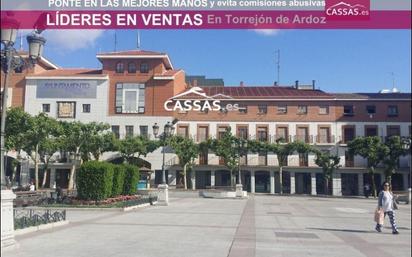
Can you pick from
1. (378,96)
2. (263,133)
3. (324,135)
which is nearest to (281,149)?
(263,133)

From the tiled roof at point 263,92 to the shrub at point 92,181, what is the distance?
75.2 ft

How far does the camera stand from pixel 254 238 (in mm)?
10930

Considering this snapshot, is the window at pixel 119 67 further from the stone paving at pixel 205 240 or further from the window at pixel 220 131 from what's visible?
the stone paving at pixel 205 240

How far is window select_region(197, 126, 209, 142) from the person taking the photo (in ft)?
160

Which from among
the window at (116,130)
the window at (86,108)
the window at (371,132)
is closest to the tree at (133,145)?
the window at (116,130)

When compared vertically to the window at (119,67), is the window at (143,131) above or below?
below

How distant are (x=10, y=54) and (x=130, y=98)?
35.3m

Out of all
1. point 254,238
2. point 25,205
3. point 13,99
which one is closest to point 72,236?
point 254,238

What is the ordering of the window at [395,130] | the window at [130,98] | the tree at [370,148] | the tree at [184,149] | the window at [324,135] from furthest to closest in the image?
1. the window at [324,135]
2. the tree at [184,149]
3. the window at [130,98]
4. the tree at [370,148]
5. the window at [395,130]

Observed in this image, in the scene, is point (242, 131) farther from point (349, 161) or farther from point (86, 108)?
point (86, 108)

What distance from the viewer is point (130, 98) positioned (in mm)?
43656

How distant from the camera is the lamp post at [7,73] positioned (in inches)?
313

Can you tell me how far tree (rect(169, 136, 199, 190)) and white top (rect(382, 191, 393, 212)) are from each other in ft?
104

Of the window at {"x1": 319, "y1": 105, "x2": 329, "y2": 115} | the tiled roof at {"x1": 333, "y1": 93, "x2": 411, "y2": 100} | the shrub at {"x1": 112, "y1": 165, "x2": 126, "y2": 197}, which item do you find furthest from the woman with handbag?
the window at {"x1": 319, "y1": 105, "x2": 329, "y2": 115}
